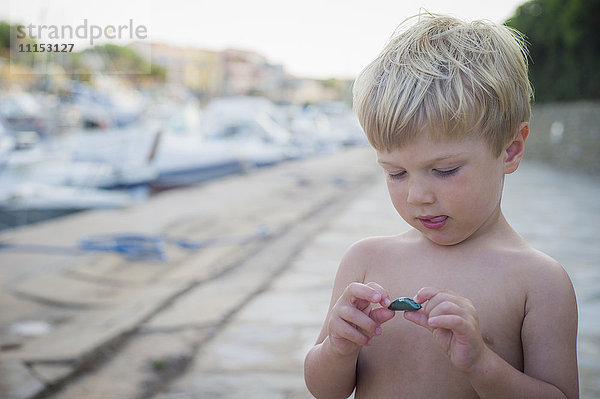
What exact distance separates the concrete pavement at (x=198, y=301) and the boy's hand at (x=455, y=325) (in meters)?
1.28

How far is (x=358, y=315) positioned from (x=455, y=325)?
194 mm

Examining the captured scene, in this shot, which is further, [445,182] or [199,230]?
[199,230]

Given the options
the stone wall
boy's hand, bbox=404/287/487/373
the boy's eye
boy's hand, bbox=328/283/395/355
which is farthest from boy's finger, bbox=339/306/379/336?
the stone wall

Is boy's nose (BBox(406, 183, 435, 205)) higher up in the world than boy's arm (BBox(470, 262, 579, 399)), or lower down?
higher up

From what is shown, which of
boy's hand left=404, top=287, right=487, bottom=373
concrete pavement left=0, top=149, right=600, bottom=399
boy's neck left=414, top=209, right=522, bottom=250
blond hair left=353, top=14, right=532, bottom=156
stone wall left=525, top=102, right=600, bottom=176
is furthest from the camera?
stone wall left=525, top=102, right=600, bottom=176

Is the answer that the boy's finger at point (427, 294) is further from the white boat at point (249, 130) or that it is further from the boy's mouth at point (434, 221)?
the white boat at point (249, 130)

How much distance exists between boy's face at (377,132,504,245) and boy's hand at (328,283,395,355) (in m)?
0.20

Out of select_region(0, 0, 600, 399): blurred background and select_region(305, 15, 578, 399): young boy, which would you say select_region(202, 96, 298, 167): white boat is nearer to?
select_region(0, 0, 600, 399): blurred background

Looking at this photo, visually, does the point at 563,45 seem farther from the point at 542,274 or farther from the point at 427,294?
the point at 427,294

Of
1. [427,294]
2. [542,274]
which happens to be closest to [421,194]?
[427,294]

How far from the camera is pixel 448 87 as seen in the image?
45.2 inches

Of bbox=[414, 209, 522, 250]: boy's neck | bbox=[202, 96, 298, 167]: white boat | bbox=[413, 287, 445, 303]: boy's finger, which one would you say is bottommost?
bbox=[202, 96, 298, 167]: white boat

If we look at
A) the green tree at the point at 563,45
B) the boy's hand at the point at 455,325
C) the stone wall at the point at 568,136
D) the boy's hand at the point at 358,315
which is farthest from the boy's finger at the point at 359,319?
the stone wall at the point at 568,136

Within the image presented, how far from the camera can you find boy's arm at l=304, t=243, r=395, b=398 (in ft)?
3.68
